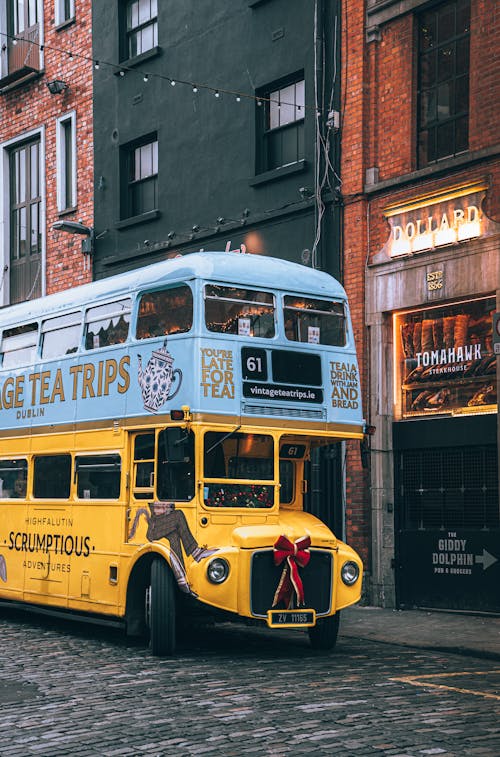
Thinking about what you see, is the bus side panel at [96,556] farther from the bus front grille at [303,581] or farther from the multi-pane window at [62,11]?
the multi-pane window at [62,11]

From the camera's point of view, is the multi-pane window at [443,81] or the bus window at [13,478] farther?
the multi-pane window at [443,81]

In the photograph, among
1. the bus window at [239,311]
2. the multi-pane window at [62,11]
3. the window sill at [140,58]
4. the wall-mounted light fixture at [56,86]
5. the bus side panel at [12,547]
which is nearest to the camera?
the bus window at [239,311]

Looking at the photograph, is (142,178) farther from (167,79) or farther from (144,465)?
(144,465)

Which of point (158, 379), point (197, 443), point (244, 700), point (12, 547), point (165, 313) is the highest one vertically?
point (165, 313)

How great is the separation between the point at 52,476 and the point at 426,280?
5.80m

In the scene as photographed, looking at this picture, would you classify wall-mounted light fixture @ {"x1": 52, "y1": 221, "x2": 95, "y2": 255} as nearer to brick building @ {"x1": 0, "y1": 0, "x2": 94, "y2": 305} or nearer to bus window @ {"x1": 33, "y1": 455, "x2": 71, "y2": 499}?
brick building @ {"x1": 0, "y1": 0, "x2": 94, "y2": 305}

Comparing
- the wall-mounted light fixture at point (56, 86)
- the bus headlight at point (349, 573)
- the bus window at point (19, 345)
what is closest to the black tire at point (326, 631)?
the bus headlight at point (349, 573)

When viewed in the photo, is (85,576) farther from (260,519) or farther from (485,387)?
(485,387)

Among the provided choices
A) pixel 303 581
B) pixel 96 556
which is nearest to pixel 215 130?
pixel 96 556

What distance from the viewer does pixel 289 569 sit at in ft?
38.9

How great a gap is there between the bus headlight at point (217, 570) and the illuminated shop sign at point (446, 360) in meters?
5.33

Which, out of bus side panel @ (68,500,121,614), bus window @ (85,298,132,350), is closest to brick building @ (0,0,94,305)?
bus window @ (85,298,132,350)

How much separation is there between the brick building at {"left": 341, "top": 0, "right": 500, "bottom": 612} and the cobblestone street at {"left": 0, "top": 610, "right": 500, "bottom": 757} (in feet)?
10.5

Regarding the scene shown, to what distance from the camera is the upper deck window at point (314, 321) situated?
42.4 feet
